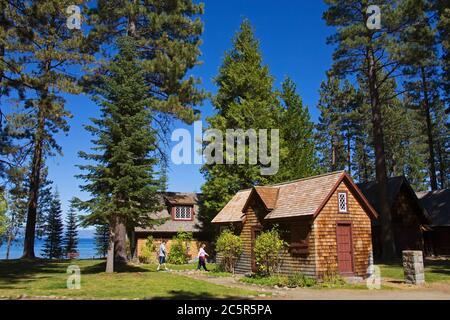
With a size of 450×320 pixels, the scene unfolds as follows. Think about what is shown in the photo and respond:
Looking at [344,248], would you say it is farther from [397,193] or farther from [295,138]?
[295,138]

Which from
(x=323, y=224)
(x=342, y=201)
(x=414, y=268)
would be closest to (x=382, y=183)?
(x=342, y=201)

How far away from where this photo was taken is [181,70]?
Result: 30.9 metres

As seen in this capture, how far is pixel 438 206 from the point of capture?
35.6 meters

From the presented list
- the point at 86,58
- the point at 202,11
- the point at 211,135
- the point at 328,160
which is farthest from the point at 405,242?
the point at 328,160

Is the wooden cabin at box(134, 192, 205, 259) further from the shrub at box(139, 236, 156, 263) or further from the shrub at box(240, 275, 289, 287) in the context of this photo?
the shrub at box(240, 275, 289, 287)

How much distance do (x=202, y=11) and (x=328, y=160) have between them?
3919 cm

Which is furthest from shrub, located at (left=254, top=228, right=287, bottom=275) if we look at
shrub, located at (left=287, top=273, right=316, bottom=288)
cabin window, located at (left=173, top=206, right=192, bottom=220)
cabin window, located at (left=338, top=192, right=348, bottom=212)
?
Result: cabin window, located at (left=173, top=206, right=192, bottom=220)

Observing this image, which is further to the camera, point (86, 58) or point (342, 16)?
point (342, 16)

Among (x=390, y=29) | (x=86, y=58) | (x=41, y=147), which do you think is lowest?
(x=41, y=147)

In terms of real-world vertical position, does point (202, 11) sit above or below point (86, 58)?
above

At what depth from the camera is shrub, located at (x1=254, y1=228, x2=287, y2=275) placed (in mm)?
20750

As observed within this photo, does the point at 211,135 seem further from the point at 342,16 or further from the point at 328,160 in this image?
the point at 328,160

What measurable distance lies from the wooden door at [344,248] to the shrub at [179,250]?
1675 centimetres

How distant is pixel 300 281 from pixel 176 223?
66.8ft
